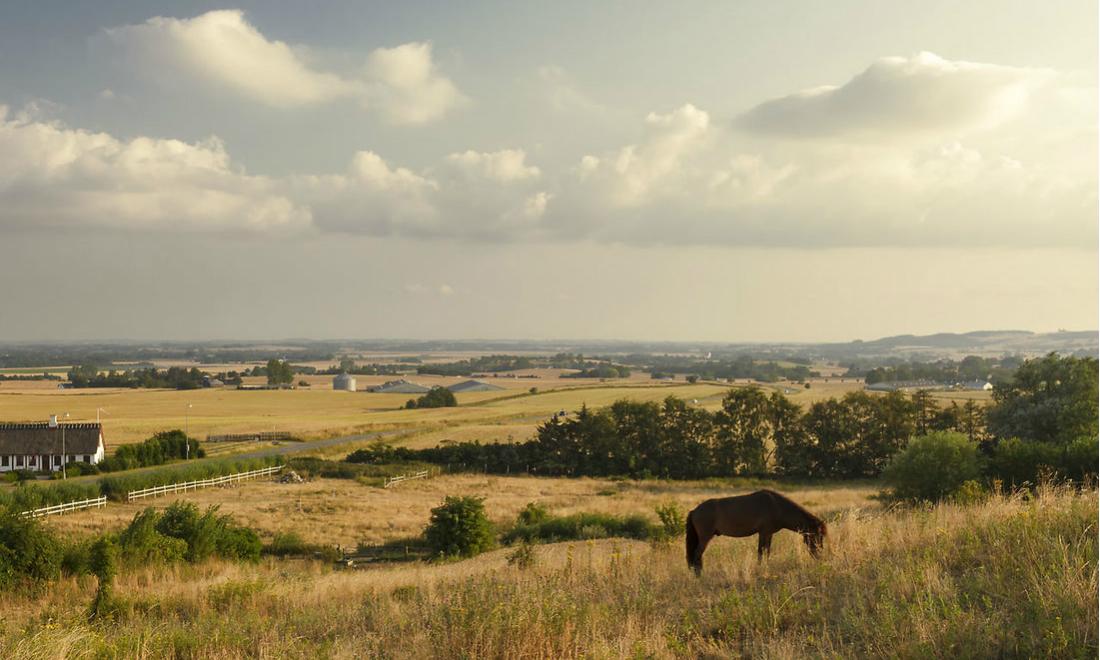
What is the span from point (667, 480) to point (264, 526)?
36.0 meters

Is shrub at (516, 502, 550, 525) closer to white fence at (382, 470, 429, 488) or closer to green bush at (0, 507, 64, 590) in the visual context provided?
white fence at (382, 470, 429, 488)

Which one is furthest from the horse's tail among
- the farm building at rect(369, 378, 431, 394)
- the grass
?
the farm building at rect(369, 378, 431, 394)

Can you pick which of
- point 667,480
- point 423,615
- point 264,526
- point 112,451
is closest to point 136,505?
point 264,526

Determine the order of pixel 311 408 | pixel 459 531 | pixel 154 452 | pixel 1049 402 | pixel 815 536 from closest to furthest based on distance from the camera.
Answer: pixel 815 536
pixel 459 531
pixel 1049 402
pixel 154 452
pixel 311 408

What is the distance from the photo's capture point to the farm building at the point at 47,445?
2325 inches

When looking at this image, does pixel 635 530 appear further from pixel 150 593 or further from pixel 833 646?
pixel 833 646

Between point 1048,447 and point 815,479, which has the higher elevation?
point 1048,447

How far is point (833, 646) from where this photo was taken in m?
6.79

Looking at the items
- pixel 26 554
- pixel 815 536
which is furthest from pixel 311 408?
pixel 815 536

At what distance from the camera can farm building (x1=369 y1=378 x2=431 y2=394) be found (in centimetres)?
14888

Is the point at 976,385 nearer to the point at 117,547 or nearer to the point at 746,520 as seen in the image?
the point at 117,547

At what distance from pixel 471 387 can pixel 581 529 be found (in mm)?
132158

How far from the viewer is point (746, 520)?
10.9 meters

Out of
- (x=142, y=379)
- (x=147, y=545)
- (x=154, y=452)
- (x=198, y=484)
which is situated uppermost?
(x=147, y=545)
